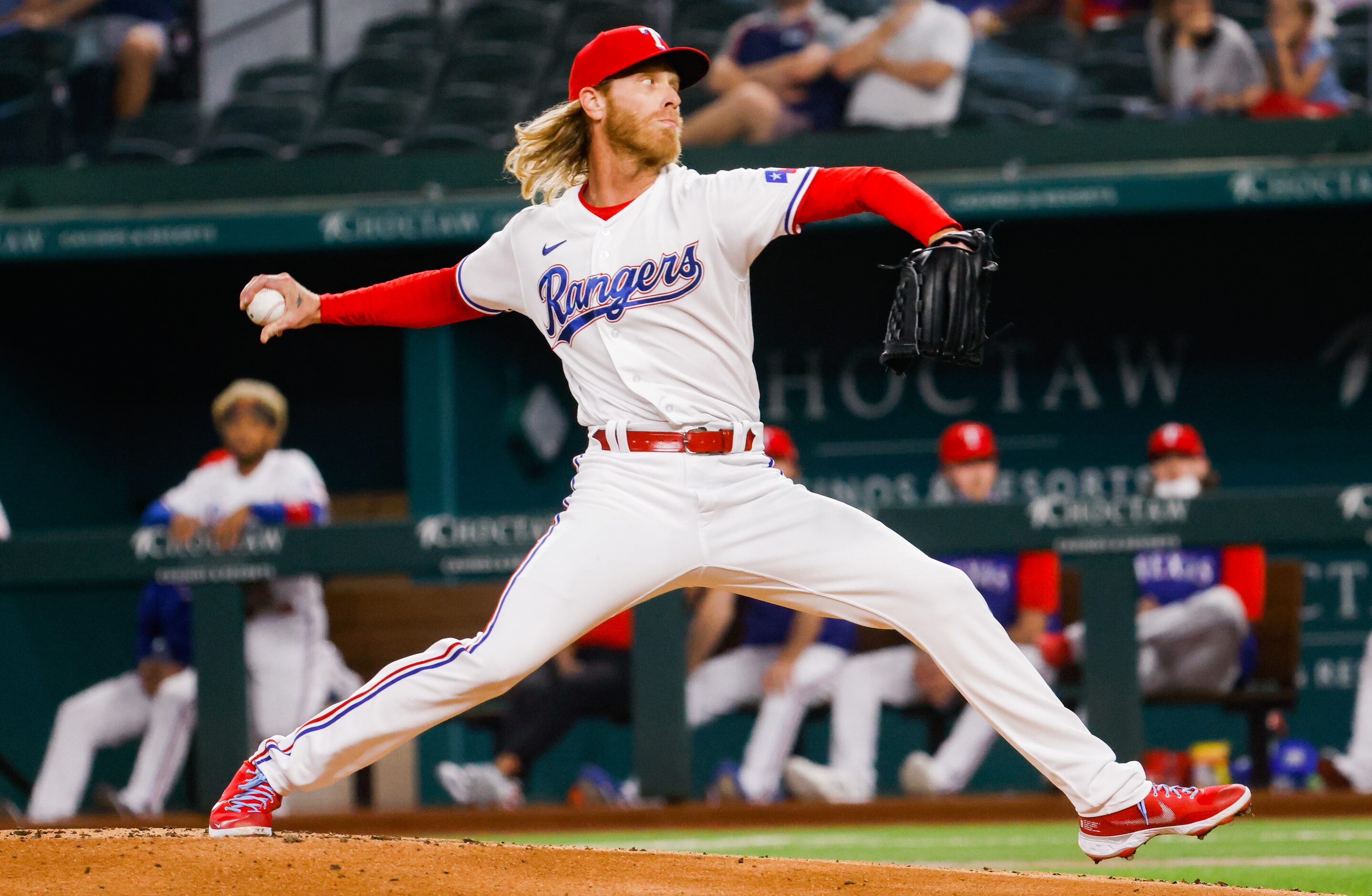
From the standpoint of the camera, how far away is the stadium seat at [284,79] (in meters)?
8.73

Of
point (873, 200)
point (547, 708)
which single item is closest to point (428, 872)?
point (873, 200)

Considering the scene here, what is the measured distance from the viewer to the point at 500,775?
5926 millimetres

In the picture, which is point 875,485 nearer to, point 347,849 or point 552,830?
point 552,830

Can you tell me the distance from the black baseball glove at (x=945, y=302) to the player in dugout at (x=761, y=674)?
2986mm

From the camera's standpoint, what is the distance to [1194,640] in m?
5.66

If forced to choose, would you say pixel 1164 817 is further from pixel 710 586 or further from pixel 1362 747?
pixel 1362 747

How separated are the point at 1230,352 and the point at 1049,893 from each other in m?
5.40

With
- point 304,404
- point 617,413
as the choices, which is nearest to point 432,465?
point 304,404

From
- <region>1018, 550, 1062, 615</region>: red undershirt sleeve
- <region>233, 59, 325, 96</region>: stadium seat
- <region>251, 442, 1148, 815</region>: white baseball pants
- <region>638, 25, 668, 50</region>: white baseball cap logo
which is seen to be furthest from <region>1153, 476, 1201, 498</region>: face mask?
<region>233, 59, 325, 96</region>: stadium seat

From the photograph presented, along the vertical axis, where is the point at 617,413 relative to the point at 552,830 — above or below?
above

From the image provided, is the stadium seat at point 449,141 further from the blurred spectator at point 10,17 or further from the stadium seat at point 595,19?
the blurred spectator at point 10,17

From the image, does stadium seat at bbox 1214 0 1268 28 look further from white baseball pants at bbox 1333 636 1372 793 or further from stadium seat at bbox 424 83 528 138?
stadium seat at bbox 424 83 528 138

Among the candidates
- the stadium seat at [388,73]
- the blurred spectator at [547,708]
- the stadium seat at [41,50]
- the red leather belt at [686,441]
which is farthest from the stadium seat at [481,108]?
the red leather belt at [686,441]

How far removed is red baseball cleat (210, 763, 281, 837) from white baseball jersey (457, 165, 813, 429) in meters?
0.91
